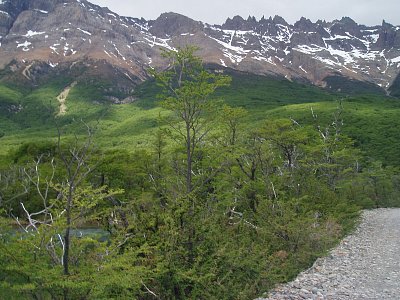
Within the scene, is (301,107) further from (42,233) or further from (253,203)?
(42,233)

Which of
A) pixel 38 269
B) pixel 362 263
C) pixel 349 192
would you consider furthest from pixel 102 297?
pixel 349 192

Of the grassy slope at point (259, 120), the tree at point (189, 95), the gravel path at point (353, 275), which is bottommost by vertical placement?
the grassy slope at point (259, 120)

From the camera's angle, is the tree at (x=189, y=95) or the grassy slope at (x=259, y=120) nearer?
the tree at (x=189, y=95)

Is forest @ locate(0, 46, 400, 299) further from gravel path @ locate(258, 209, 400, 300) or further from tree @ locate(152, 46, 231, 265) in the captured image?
gravel path @ locate(258, 209, 400, 300)

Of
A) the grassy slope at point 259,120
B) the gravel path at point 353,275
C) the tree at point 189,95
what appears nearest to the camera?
the gravel path at point 353,275

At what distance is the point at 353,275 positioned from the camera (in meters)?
17.2

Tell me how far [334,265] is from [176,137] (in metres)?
9.45

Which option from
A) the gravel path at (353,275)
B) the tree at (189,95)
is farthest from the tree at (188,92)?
the gravel path at (353,275)

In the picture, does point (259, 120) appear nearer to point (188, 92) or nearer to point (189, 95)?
point (189, 95)

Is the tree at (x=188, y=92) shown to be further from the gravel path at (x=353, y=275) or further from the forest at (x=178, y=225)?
the gravel path at (x=353, y=275)

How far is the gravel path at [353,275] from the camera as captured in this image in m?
14.6

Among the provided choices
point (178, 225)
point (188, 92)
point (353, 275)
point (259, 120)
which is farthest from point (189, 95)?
point (259, 120)

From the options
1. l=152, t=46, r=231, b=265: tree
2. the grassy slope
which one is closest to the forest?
l=152, t=46, r=231, b=265: tree

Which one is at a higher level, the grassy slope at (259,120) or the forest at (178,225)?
the forest at (178,225)
